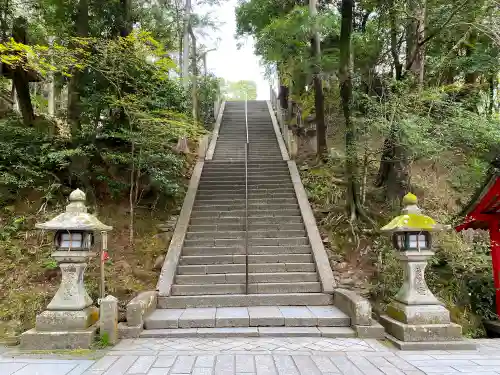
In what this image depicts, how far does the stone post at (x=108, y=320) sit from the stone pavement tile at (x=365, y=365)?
3.21 metres

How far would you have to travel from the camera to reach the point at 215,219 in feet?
29.9

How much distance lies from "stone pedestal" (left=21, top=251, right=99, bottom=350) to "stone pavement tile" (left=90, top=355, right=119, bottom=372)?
51cm

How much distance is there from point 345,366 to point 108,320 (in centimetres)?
322

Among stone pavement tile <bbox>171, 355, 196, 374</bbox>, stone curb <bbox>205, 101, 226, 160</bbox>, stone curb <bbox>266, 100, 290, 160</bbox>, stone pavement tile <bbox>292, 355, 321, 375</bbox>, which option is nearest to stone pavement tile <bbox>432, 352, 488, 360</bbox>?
stone pavement tile <bbox>292, 355, 321, 375</bbox>

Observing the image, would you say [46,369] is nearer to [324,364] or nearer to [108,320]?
[108,320]

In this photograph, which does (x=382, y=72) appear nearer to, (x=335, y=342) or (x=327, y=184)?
(x=327, y=184)

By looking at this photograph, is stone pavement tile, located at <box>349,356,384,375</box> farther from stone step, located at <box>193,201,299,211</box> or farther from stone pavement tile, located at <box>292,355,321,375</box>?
stone step, located at <box>193,201,299,211</box>

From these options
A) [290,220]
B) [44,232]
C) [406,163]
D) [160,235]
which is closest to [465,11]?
[406,163]

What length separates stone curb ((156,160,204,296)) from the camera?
670cm

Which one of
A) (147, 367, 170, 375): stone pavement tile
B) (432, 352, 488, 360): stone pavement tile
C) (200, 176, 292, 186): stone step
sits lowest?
(432, 352, 488, 360): stone pavement tile

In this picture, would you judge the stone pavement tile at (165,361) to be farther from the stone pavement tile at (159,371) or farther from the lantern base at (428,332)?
the lantern base at (428,332)

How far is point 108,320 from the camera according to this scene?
16.2ft

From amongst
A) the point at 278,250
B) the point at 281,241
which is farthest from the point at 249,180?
the point at 278,250

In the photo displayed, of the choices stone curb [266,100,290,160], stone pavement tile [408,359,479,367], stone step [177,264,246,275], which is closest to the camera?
stone pavement tile [408,359,479,367]
